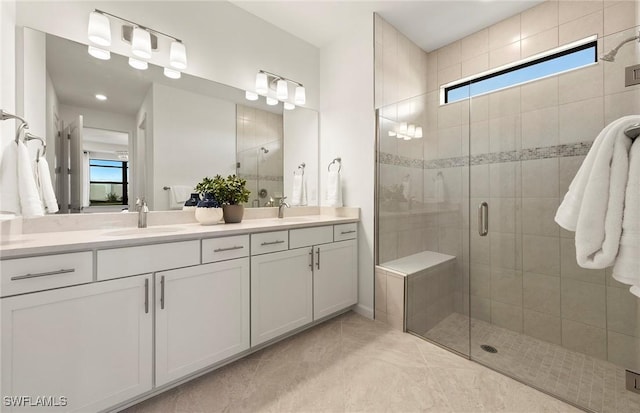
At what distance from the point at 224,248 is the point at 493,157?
224cm

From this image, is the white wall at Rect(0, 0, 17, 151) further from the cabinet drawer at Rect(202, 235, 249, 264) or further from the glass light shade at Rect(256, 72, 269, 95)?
the glass light shade at Rect(256, 72, 269, 95)

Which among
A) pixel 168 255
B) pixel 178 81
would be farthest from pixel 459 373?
pixel 178 81

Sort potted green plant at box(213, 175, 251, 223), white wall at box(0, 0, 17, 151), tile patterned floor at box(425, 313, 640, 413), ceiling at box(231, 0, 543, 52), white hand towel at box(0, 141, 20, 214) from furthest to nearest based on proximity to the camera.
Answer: ceiling at box(231, 0, 543, 52), potted green plant at box(213, 175, 251, 223), tile patterned floor at box(425, 313, 640, 413), white wall at box(0, 0, 17, 151), white hand towel at box(0, 141, 20, 214)

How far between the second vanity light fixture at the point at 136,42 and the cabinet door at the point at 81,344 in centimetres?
149

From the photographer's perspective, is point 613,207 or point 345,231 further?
point 345,231

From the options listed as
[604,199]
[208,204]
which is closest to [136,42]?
[208,204]

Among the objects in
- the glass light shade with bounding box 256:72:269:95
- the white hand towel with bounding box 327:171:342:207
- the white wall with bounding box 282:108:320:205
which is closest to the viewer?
the glass light shade with bounding box 256:72:269:95

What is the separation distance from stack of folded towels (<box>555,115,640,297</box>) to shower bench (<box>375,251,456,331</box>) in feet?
4.08

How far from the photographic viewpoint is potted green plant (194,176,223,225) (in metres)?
1.87

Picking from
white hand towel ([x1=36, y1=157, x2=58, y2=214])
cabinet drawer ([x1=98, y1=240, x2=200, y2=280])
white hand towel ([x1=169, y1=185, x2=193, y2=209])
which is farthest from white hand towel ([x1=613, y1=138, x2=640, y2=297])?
white hand towel ([x1=36, y1=157, x2=58, y2=214])

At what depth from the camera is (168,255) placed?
4.48ft

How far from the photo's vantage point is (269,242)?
1.80 metres

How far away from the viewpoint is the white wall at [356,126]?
243 cm

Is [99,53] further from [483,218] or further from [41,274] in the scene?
[483,218]
